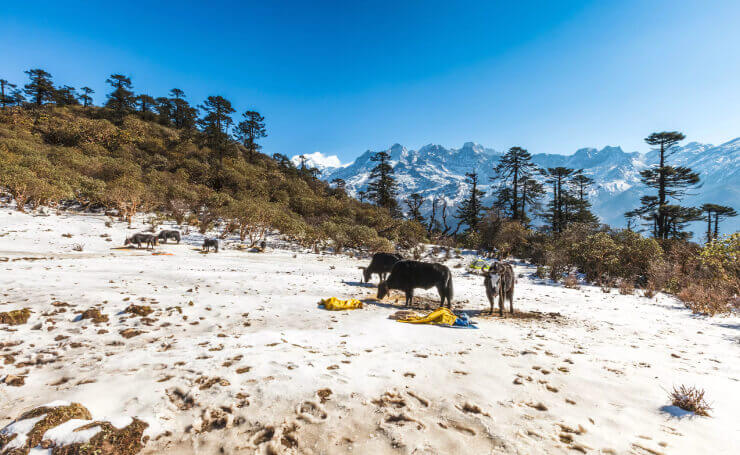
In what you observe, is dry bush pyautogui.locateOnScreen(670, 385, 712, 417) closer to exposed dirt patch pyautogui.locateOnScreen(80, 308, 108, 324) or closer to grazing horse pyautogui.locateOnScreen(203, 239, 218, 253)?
exposed dirt patch pyautogui.locateOnScreen(80, 308, 108, 324)

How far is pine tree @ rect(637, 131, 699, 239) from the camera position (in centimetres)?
2753

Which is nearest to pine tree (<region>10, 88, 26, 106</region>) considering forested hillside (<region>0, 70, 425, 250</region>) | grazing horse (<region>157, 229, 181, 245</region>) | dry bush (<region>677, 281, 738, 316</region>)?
forested hillside (<region>0, 70, 425, 250</region>)

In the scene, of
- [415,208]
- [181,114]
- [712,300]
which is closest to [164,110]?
[181,114]

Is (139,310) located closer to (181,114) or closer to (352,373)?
(352,373)

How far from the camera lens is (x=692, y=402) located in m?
3.05

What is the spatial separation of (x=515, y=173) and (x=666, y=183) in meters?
14.7

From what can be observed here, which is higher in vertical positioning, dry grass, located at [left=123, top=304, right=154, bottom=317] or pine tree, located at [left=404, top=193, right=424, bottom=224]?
pine tree, located at [left=404, top=193, right=424, bottom=224]

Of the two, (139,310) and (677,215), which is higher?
(677,215)

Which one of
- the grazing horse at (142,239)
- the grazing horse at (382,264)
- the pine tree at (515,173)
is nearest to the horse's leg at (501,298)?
the grazing horse at (382,264)

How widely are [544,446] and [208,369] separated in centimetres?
387

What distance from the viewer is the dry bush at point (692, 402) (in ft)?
9.84

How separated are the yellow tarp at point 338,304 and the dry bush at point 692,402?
587 cm

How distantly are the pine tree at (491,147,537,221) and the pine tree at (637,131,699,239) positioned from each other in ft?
39.3

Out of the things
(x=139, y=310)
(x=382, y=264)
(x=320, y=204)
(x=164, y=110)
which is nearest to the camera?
(x=139, y=310)
